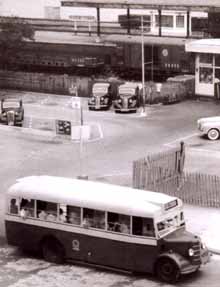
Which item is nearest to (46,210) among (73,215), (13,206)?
(73,215)

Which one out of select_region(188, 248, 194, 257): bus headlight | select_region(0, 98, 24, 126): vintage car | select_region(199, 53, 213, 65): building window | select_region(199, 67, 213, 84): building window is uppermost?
select_region(199, 53, 213, 65): building window

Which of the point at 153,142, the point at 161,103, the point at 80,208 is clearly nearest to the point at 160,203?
the point at 80,208

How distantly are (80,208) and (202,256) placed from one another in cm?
388

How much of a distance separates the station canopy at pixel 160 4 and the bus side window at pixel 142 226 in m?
31.5

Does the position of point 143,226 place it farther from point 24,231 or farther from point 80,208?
point 24,231

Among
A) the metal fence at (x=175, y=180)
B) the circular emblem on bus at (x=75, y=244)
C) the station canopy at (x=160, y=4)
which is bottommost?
the circular emblem on bus at (x=75, y=244)

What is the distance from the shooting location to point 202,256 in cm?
2358

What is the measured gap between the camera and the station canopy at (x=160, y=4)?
5383 cm

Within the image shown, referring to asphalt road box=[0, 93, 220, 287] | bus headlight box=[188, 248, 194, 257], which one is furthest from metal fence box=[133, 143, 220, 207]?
bus headlight box=[188, 248, 194, 257]

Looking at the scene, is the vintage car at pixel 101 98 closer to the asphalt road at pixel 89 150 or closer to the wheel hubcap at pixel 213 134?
the asphalt road at pixel 89 150

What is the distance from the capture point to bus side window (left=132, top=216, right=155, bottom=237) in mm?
23625

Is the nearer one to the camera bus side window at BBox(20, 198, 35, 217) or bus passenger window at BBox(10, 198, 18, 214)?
bus side window at BBox(20, 198, 35, 217)

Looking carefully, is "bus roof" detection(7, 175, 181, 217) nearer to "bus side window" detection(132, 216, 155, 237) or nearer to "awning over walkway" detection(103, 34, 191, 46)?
"bus side window" detection(132, 216, 155, 237)

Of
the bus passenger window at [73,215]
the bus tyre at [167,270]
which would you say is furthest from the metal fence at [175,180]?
the bus tyre at [167,270]
